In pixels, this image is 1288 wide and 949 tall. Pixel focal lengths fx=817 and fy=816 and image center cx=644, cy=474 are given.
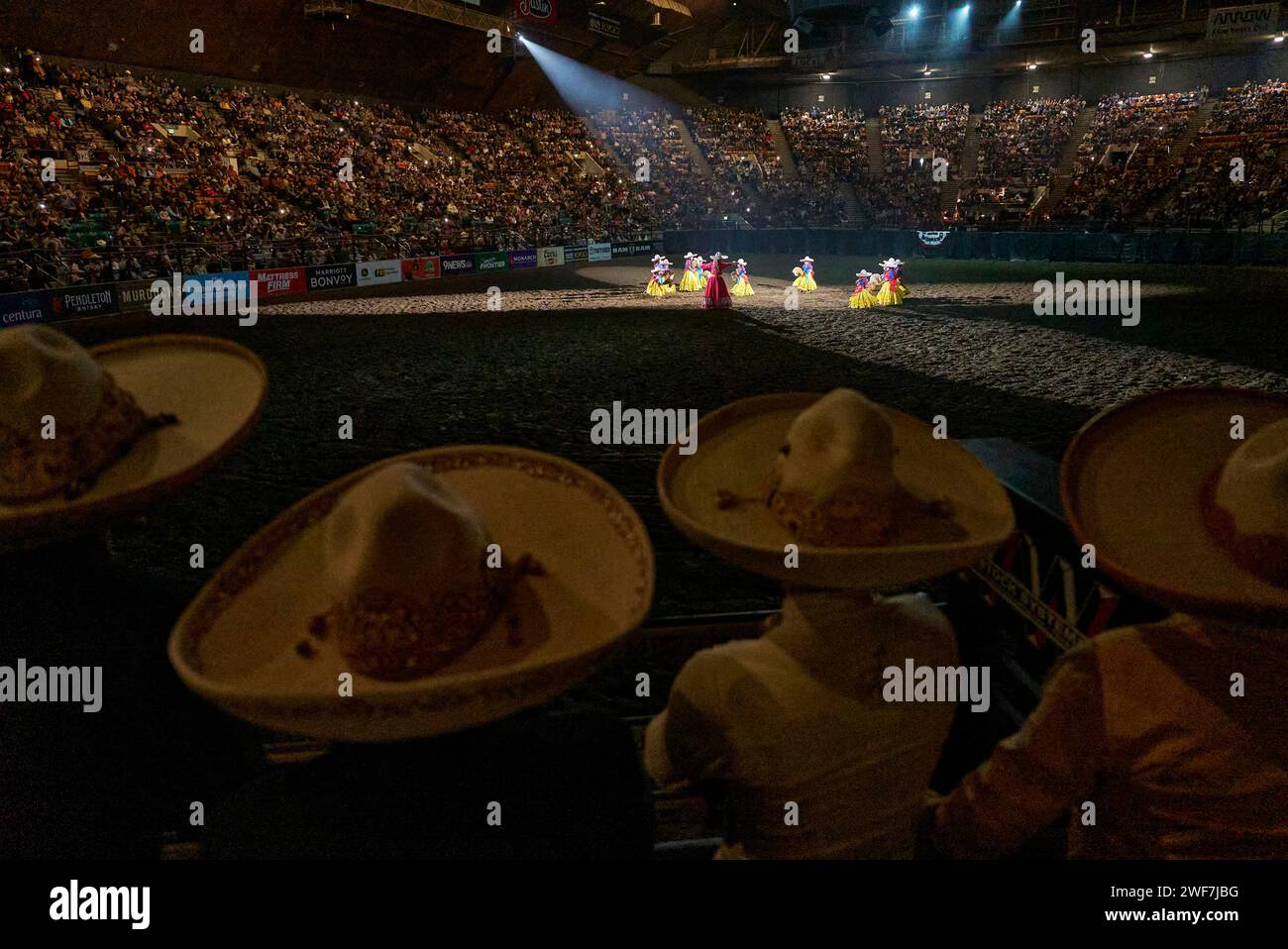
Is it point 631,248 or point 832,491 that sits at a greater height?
point 631,248

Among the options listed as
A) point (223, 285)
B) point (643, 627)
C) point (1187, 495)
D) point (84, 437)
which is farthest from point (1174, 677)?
point (223, 285)

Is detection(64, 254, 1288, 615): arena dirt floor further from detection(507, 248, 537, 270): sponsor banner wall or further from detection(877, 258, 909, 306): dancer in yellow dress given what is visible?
detection(507, 248, 537, 270): sponsor banner wall

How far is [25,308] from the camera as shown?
1582 cm

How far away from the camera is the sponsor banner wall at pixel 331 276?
22719mm

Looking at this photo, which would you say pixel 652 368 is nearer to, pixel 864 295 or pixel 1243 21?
pixel 864 295

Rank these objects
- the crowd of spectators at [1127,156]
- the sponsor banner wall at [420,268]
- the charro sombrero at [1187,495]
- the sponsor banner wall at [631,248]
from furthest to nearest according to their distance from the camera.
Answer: the crowd of spectators at [1127,156], the sponsor banner wall at [631,248], the sponsor banner wall at [420,268], the charro sombrero at [1187,495]

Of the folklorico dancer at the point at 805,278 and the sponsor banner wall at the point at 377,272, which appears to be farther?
the sponsor banner wall at the point at 377,272

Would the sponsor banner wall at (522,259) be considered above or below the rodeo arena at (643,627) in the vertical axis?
above

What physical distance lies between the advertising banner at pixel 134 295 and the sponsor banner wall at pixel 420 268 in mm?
8318

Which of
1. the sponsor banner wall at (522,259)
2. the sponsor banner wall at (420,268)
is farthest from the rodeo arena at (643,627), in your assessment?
the sponsor banner wall at (522,259)

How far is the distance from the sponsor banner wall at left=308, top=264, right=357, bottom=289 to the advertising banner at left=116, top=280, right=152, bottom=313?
4.82 meters

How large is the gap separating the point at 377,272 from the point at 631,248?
528 inches

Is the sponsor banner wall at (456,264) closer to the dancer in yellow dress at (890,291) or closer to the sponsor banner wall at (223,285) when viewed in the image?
the sponsor banner wall at (223,285)

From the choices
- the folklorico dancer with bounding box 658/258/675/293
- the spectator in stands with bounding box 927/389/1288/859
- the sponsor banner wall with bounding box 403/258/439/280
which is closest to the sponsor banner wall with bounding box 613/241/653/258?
the sponsor banner wall with bounding box 403/258/439/280
